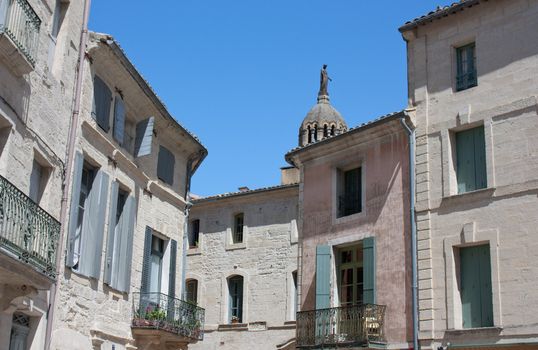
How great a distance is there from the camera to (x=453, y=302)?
16.8 metres

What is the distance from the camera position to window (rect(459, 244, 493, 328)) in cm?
1642

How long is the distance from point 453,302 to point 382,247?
2545mm

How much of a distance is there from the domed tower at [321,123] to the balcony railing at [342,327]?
37.6 m

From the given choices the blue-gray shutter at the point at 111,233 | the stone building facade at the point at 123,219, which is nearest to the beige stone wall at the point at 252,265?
the stone building facade at the point at 123,219

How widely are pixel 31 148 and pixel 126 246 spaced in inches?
216

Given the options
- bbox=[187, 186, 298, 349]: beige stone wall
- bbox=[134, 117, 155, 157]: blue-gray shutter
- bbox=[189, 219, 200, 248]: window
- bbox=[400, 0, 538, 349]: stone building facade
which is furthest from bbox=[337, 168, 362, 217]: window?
bbox=[189, 219, 200, 248]: window

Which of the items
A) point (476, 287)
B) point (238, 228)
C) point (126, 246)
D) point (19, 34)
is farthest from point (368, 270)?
point (238, 228)

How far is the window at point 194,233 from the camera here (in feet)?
108

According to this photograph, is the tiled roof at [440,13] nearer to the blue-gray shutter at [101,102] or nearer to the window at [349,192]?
the window at [349,192]

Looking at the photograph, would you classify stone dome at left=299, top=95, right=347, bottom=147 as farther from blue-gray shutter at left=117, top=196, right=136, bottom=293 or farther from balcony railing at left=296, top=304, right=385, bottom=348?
blue-gray shutter at left=117, top=196, right=136, bottom=293

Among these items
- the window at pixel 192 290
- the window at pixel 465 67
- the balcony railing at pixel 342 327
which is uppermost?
the window at pixel 465 67

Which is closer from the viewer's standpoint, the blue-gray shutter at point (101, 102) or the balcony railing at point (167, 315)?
the blue-gray shutter at point (101, 102)

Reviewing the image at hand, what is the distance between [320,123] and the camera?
188 feet

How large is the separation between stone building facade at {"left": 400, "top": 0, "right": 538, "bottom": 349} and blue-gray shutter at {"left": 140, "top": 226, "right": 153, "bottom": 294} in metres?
6.78
